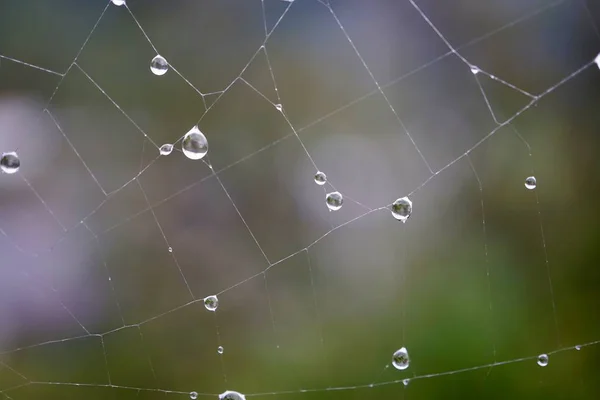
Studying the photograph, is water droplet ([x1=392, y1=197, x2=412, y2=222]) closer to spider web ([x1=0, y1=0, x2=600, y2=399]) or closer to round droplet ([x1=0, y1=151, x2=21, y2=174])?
spider web ([x1=0, y1=0, x2=600, y2=399])

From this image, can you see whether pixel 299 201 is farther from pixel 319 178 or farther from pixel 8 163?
pixel 8 163

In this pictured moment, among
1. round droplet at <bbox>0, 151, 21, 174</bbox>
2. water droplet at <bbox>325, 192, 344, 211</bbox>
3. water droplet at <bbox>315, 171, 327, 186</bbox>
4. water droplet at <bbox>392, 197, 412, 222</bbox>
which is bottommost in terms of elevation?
water droplet at <bbox>392, 197, 412, 222</bbox>

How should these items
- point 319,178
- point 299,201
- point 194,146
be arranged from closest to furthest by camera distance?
point 194,146, point 319,178, point 299,201

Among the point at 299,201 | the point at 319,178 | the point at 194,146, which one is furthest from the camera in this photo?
the point at 299,201

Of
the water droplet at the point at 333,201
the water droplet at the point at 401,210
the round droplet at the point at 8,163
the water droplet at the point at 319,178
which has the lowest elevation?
the water droplet at the point at 401,210

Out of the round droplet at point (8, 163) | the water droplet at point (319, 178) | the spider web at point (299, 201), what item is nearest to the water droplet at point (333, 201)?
the water droplet at point (319, 178)

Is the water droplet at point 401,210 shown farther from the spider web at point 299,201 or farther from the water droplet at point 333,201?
the spider web at point 299,201

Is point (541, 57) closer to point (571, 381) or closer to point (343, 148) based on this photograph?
point (343, 148)

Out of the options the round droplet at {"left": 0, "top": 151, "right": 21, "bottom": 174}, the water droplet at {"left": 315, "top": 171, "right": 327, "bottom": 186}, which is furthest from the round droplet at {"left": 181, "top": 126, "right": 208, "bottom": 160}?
the round droplet at {"left": 0, "top": 151, "right": 21, "bottom": 174}

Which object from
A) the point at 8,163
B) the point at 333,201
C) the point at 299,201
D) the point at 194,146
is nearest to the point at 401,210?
the point at 333,201
